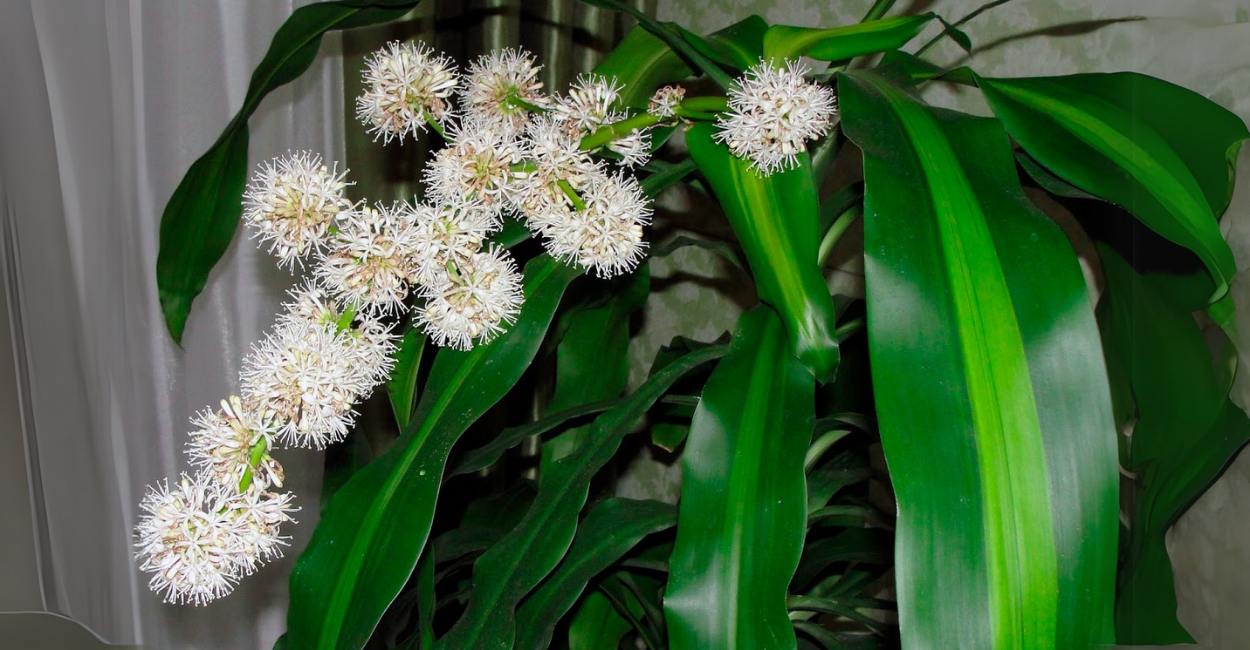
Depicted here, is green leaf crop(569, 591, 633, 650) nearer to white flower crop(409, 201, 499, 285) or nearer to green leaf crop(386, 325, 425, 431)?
green leaf crop(386, 325, 425, 431)

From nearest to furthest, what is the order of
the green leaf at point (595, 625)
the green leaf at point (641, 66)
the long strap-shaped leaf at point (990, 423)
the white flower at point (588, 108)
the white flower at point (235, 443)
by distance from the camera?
the long strap-shaped leaf at point (990, 423)
the white flower at point (235, 443)
the white flower at point (588, 108)
the green leaf at point (641, 66)
the green leaf at point (595, 625)

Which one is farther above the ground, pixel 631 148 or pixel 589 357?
pixel 631 148

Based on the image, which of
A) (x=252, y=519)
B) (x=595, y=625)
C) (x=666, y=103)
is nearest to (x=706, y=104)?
(x=666, y=103)

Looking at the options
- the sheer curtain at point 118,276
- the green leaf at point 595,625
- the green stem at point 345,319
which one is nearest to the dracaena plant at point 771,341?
the green stem at point 345,319

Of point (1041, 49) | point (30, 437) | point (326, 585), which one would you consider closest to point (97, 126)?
point (30, 437)

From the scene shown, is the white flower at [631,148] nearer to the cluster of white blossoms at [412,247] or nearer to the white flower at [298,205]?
the cluster of white blossoms at [412,247]

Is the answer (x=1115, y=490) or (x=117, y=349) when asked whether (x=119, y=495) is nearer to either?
(x=117, y=349)

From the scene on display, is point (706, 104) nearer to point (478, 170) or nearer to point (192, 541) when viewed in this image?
point (478, 170)
